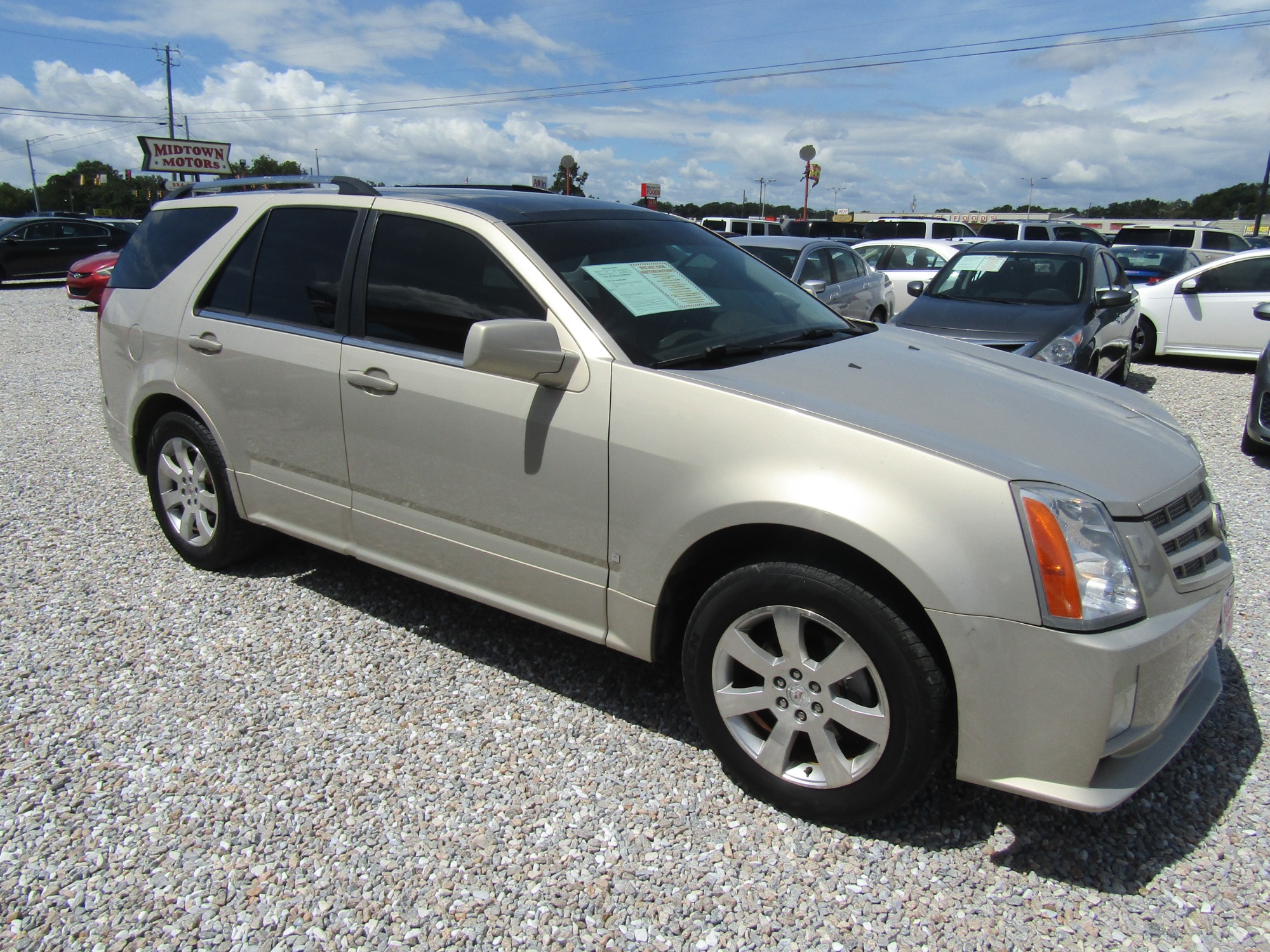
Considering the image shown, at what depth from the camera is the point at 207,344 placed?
3.83 m

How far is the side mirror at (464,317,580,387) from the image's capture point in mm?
2592

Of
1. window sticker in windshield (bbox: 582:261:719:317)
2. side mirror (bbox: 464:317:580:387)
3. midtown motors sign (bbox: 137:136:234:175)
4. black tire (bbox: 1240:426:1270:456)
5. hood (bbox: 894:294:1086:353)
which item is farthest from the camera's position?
midtown motors sign (bbox: 137:136:234:175)

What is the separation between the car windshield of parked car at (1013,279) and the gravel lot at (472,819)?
16.2ft

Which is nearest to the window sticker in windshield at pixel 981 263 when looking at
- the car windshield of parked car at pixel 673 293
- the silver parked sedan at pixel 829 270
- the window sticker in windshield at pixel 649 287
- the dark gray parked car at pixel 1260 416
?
the silver parked sedan at pixel 829 270

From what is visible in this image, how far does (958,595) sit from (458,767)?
5.43ft

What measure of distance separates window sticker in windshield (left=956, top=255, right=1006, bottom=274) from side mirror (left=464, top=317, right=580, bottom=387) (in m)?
7.05

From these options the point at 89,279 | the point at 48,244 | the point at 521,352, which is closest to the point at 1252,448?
the point at 521,352

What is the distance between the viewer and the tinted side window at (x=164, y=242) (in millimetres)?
4090

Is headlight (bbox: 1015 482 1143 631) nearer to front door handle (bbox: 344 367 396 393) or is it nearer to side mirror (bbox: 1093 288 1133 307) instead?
front door handle (bbox: 344 367 396 393)

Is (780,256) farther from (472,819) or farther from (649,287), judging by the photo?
(472,819)

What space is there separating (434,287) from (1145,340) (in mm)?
10959

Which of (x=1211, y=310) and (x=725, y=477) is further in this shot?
(x=1211, y=310)

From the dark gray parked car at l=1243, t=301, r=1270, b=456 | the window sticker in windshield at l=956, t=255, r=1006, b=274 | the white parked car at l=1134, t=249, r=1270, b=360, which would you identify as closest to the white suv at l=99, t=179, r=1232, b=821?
the dark gray parked car at l=1243, t=301, r=1270, b=456

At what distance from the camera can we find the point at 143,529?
491 centimetres
